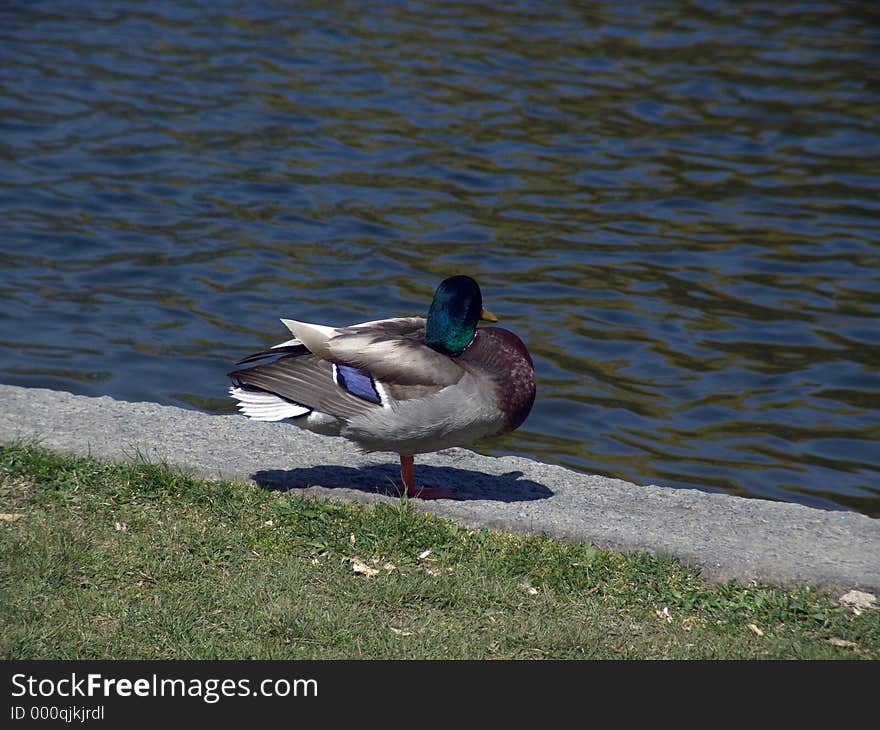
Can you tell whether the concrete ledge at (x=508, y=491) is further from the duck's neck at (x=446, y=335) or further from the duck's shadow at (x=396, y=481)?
the duck's neck at (x=446, y=335)

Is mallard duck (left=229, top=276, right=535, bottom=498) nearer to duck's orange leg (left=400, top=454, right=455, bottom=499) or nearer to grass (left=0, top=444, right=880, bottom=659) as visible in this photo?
duck's orange leg (left=400, top=454, right=455, bottom=499)

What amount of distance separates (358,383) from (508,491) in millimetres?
951

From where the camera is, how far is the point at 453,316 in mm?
6160

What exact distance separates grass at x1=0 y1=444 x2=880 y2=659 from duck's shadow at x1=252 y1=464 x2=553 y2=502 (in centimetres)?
24

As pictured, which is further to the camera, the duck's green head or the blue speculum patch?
the duck's green head

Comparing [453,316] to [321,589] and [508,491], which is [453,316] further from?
[321,589]

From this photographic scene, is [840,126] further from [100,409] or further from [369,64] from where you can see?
[100,409]

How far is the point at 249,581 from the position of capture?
5141 mm

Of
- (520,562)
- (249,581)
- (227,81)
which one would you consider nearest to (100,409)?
(249,581)

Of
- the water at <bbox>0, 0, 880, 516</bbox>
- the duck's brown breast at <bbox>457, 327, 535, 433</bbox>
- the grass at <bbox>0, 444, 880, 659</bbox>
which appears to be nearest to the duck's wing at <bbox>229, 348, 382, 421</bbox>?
the grass at <bbox>0, 444, 880, 659</bbox>

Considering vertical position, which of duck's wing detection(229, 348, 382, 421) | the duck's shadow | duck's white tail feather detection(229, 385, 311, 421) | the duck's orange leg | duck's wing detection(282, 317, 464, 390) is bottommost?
the duck's shadow

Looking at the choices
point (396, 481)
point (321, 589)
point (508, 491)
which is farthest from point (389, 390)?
point (321, 589)

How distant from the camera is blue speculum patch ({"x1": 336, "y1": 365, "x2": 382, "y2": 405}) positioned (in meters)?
5.96

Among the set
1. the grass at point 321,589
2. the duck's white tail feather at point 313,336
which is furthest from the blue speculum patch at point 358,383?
the grass at point 321,589
